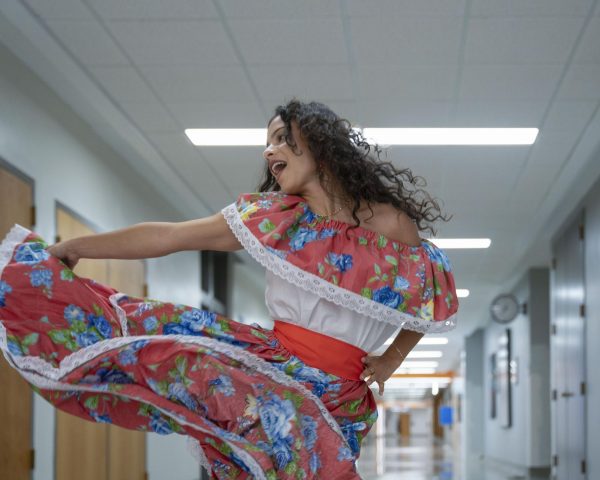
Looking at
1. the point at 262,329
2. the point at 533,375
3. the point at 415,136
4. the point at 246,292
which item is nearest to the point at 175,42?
the point at 415,136

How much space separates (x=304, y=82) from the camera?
5.91 metres

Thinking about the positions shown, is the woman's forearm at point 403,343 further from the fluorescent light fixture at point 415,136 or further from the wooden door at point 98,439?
the fluorescent light fixture at point 415,136

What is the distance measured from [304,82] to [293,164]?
12.0 feet

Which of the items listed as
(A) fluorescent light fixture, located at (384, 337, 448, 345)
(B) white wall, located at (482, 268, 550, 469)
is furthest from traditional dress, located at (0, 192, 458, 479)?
(A) fluorescent light fixture, located at (384, 337, 448, 345)

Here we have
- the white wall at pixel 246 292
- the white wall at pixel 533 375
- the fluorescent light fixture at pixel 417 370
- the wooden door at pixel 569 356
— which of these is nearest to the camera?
the wooden door at pixel 569 356

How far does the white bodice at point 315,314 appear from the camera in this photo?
2234 millimetres

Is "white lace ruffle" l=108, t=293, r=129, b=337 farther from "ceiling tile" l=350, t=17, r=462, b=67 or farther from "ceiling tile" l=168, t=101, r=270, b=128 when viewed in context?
"ceiling tile" l=168, t=101, r=270, b=128

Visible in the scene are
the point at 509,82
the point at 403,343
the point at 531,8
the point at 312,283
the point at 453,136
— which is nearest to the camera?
the point at 312,283

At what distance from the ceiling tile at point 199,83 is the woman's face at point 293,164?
345cm

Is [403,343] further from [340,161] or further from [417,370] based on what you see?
[417,370]

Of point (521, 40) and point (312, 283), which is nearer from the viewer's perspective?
point (312, 283)

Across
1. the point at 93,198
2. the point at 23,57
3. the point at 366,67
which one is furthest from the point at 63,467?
the point at 366,67

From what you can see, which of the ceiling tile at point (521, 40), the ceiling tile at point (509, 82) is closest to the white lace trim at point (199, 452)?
the ceiling tile at point (521, 40)

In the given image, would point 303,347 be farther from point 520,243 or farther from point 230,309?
point 230,309
